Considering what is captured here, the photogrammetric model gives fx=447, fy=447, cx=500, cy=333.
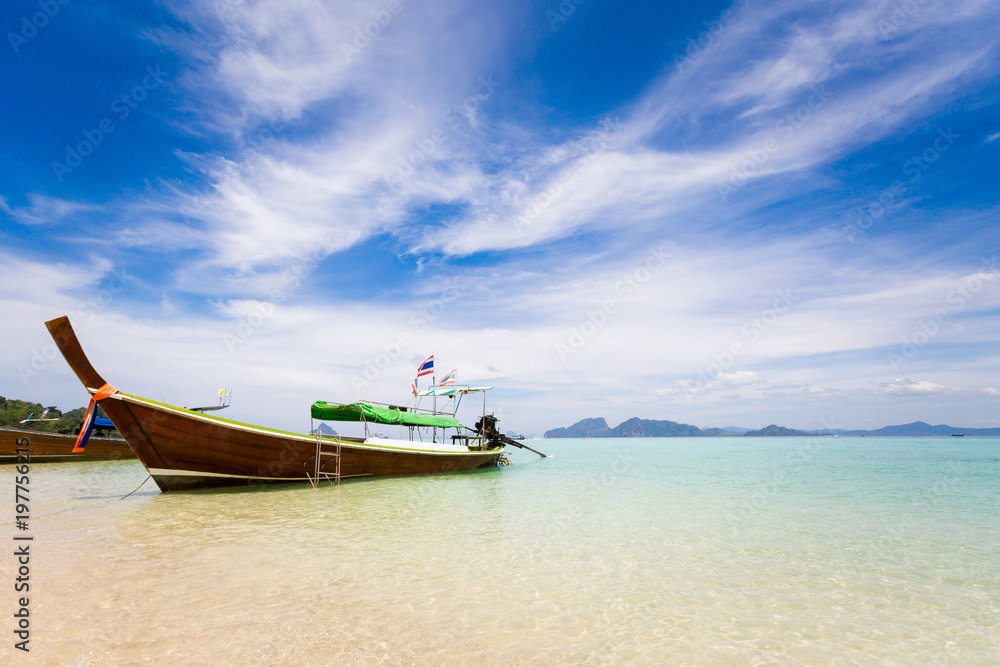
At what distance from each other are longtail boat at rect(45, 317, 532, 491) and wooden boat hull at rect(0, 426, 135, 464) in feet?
35.3

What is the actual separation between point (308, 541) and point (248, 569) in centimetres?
195

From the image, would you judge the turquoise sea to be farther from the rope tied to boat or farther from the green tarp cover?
the green tarp cover

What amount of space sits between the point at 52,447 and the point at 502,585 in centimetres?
3178

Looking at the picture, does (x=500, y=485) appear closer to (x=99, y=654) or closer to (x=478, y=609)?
(x=478, y=609)

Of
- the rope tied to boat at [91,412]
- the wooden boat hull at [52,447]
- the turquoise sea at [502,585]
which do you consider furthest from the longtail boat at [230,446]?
the wooden boat hull at [52,447]

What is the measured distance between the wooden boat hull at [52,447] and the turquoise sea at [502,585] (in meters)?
14.8

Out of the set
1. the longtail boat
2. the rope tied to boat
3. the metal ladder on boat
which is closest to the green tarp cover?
the longtail boat

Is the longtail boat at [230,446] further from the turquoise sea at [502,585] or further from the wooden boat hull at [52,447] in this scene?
the wooden boat hull at [52,447]

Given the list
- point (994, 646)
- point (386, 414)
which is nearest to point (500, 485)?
point (386, 414)

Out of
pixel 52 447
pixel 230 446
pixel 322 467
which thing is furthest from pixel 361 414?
pixel 52 447

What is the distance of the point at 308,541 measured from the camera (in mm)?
8906

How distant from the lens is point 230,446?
49.2ft

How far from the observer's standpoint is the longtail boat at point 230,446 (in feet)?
42.0

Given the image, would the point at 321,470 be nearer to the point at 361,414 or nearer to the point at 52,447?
the point at 361,414
